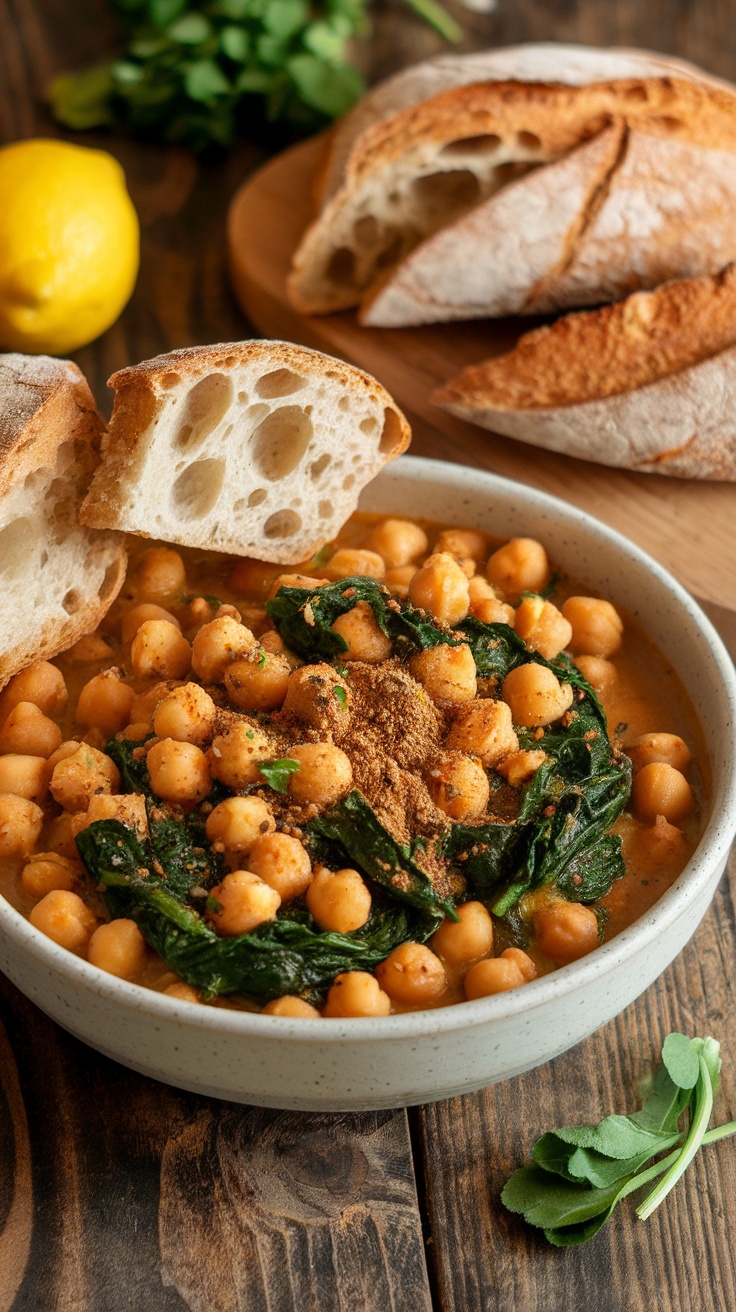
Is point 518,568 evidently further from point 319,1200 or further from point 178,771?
point 319,1200

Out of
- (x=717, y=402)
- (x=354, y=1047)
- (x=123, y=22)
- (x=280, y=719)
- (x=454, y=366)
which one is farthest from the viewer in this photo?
(x=123, y=22)

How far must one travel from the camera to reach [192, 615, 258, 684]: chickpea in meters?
3.12

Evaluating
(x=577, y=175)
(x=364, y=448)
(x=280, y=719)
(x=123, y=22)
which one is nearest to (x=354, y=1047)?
(x=280, y=719)

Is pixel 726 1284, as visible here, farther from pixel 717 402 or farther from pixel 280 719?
pixel 717 402

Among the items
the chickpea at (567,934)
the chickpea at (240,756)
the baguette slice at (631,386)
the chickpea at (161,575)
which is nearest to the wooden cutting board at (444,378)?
the baguette slice at (631,386)

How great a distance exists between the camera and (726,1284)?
2.81 meters

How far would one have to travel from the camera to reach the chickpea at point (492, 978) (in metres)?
2.66

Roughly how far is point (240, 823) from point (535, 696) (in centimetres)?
82

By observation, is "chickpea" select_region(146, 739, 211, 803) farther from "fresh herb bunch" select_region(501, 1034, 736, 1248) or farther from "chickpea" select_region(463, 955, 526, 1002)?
"fresh herb bunch" select_region(501, 1034, 736, 1248)

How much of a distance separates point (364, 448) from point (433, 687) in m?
0.87

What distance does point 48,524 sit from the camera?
11.0 feet

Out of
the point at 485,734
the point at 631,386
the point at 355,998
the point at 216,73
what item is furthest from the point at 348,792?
the point at 216,73

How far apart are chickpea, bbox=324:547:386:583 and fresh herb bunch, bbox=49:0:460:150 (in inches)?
119

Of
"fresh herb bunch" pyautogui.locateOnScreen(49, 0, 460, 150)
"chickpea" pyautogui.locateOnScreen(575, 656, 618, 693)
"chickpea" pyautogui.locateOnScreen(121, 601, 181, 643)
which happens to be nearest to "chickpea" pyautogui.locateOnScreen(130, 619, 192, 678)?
"chickpea" pyautogui.locateOnScreen(121, 601, 181, 643)
